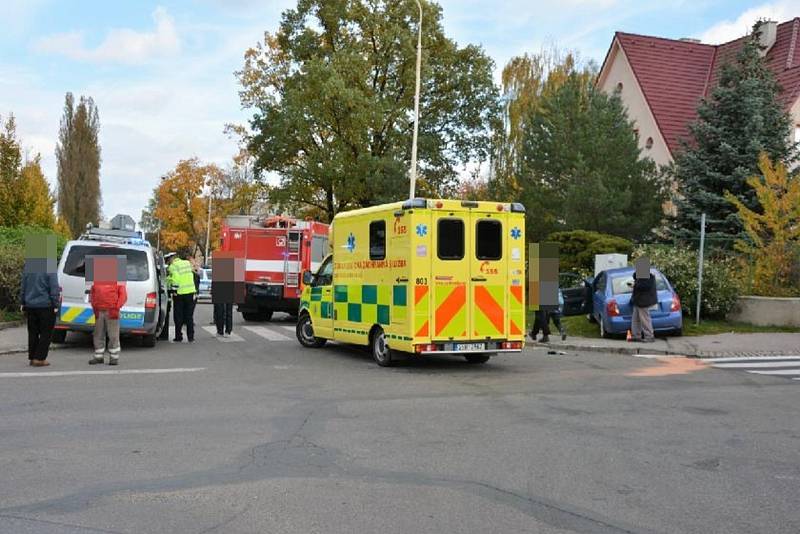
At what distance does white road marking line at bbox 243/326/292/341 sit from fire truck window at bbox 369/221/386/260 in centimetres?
528

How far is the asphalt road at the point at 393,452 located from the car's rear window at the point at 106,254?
2950 millimetres

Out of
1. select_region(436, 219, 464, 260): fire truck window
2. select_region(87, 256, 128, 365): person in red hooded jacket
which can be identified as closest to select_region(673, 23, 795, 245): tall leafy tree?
select_region(436, 219, 464, 260): fire truck window

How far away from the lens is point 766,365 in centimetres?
1366

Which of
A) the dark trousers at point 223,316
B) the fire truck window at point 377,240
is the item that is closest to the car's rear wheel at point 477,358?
the fire truck window at point 377,240

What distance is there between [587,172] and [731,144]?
169 inches

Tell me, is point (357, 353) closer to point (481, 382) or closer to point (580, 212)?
point (481, 382)

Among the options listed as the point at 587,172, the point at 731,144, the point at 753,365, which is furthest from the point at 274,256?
the point at 731,144

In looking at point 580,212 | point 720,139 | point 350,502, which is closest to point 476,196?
point 580,212

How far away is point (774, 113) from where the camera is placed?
2511 centimetres

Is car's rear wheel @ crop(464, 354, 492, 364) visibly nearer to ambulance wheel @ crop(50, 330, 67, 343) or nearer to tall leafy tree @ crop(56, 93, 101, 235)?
ambulance wheel @ crop(50, 330, 67, 343)

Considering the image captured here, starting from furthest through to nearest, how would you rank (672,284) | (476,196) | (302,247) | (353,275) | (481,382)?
(476,196) < (302,247) < (672,284) < (353,275) < (481,382)

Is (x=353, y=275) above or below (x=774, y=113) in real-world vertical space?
below

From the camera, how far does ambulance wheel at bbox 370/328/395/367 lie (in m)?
13.0

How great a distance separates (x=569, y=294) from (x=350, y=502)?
15.0 m
